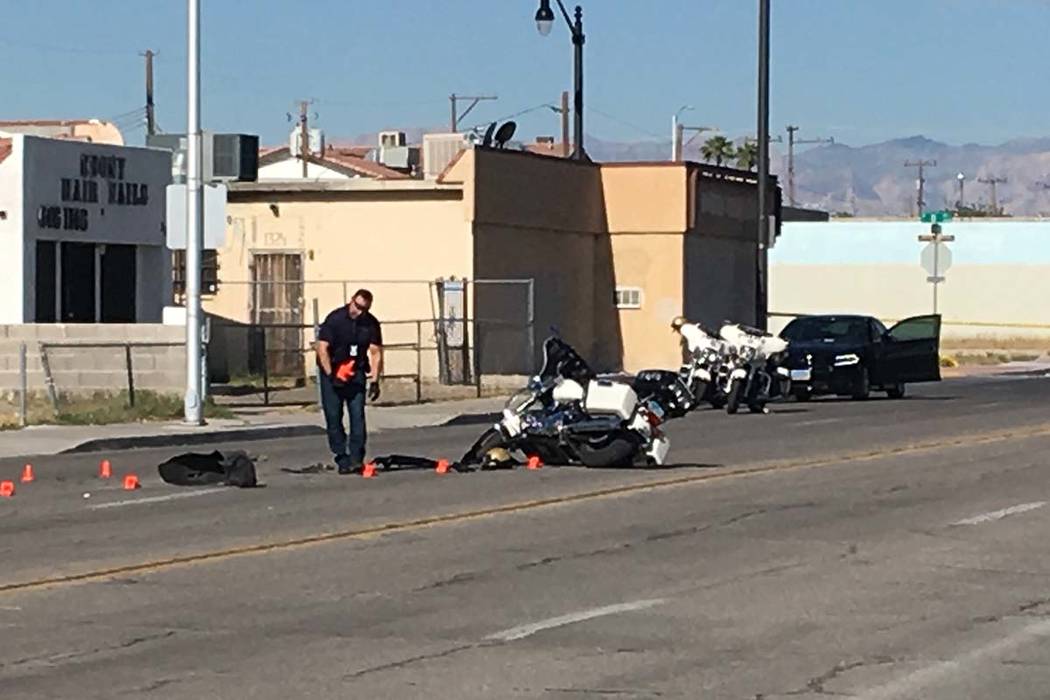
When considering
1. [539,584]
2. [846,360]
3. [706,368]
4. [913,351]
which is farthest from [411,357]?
[539,584]

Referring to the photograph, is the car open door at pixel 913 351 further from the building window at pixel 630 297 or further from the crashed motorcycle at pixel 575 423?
the crashed motorcycle at pixel 575 423

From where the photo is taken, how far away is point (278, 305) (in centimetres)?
4294

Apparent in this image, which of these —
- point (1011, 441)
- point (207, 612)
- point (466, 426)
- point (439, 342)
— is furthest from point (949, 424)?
point (207, 612)

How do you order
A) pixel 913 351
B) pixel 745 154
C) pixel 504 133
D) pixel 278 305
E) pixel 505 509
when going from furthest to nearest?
pixel 745 154, pixel 504 133, pixel 278 305, pixel 913 351, pixel 505 509

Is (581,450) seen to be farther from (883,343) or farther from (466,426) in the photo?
(883,343)

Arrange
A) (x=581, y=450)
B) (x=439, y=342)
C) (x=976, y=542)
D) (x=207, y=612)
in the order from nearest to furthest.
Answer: (x=207, y=612) → (x=976, y=542) → (x=581, y=450) → (x=439, y=342)

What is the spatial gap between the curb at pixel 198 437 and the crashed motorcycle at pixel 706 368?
6.28 meters

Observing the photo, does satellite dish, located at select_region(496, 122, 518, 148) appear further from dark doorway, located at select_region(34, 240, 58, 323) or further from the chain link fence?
dark doorway, located at select_region(34, 240, 58, 323)

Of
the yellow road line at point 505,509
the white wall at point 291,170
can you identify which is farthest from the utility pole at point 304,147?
the yellow road line at point 505,509

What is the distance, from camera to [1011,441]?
26.3 m

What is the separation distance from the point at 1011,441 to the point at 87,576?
15.7m

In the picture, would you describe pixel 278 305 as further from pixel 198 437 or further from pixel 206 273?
pixel 198 437

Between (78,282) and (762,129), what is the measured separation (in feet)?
46.8

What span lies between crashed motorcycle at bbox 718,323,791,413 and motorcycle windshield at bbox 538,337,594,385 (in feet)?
36.3
